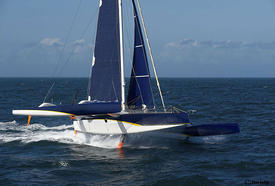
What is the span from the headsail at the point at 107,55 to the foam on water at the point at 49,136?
2.33 metres

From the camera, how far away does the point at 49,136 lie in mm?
23312

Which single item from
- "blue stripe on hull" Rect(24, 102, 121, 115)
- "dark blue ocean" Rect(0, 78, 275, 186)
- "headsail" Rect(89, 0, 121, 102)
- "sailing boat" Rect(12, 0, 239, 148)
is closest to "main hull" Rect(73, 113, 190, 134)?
"sailing boat" Rect(12, 0, 239, 148)

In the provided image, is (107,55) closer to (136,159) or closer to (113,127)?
(113,127)

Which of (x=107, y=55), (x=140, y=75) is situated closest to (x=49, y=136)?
(x=107, y=55)

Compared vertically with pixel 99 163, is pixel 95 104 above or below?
above

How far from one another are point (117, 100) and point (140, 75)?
7.09 feet

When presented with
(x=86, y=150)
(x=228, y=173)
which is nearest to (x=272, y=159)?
(x=228, y=173)

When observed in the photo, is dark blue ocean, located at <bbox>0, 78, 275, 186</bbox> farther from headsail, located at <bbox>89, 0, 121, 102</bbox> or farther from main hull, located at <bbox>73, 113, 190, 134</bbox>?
headsail, located at <bbox>89, 0, 121, 102</bbox>

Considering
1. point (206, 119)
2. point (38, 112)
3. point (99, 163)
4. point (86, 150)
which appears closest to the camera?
point (99, 163)

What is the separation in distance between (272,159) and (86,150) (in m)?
9.42

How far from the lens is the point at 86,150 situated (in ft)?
62.7

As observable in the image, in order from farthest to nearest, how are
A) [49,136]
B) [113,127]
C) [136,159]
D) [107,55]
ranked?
[49,136], [107,55], [113,127], [136,159]

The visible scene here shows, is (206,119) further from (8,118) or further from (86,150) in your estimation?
(8,118)

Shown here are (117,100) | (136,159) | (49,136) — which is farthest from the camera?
(49,136)
